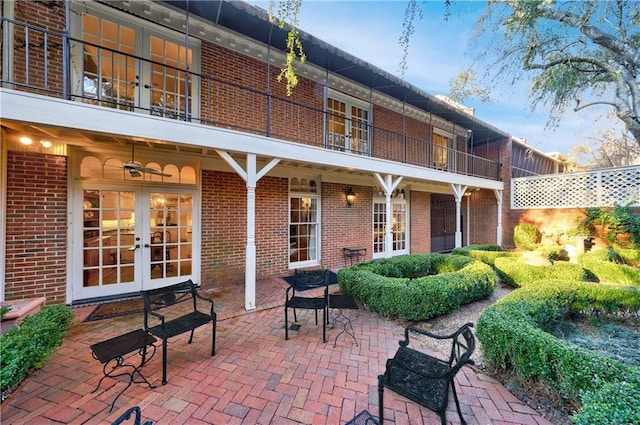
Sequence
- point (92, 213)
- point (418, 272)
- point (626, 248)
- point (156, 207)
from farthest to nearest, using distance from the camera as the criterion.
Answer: point (626, 248) < point (418, 272) < point (156, 207) < point (92, 213)

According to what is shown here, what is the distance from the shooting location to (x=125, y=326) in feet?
13.0

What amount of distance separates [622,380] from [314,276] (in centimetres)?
327

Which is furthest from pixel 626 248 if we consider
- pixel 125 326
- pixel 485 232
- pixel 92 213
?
pixel 92 213

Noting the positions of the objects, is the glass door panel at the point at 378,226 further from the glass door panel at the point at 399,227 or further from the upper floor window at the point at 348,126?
the upper floor window at the point at 348,126

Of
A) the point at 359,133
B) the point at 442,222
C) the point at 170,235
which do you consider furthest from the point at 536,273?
the point at 170,235

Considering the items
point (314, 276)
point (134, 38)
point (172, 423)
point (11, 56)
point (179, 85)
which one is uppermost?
point (134, 38)

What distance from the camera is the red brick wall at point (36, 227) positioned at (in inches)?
164

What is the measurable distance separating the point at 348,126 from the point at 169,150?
17.3 ft

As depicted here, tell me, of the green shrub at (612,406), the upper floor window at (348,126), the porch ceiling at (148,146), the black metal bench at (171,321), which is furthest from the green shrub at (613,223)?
the black metal bench at (171,321)

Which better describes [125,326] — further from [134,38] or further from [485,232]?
[485,232]

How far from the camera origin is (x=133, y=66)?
17.0 feet

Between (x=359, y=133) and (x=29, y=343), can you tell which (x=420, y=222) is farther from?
(x=29, y=343)

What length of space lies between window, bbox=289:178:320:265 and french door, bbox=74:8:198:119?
3.35 meters

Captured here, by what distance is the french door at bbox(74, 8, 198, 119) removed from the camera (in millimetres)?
4715
